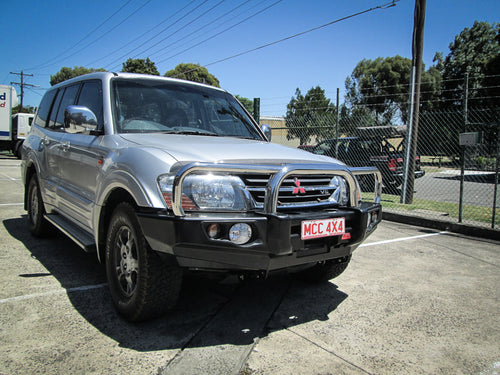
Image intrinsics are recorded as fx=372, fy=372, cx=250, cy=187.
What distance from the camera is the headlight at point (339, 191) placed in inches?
110

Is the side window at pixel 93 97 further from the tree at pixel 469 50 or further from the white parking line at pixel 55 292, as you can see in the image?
the tree at pixel 469 50

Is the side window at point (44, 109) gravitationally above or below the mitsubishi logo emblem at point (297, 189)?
above

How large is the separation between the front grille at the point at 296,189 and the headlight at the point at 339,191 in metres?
0.02

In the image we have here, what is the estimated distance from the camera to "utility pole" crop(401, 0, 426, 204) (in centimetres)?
841

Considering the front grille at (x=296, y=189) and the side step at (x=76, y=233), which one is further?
the side step at (x=76, y=233)

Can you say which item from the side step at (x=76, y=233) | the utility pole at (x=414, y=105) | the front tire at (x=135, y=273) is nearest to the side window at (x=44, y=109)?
the side step at (x=76, y=233)

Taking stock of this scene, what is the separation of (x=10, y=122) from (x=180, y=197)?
76.3 feet

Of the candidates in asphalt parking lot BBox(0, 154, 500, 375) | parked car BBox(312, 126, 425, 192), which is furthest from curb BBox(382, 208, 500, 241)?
parked car BBox(312, 126, 425, 192)

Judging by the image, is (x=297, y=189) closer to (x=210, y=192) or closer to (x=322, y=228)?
(x=322, y=228)

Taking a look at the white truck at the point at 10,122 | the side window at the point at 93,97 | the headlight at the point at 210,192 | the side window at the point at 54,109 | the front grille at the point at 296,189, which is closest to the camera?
the headlight at the point at 210,192

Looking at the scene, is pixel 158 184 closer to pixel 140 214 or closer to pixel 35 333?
pixel 140 214

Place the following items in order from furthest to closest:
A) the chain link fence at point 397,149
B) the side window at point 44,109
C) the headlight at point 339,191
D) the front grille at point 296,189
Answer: the chain link fence at point 397,149 → the side window at point 44,109 → the headlight at point 339,191 → the front grille at point 296,189

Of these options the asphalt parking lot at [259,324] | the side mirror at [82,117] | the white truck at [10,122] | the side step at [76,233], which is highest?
the white truck at [10,122]

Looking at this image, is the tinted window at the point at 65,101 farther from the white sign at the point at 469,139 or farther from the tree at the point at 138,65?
the tree at the point at 138,65
